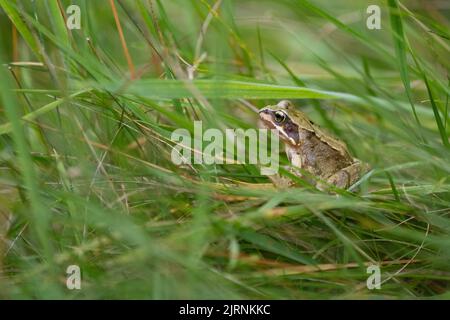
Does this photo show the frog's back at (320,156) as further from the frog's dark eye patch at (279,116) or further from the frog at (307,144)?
the frog's dark eye patch at (279,116)

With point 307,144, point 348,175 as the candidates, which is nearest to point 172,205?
point 348,175

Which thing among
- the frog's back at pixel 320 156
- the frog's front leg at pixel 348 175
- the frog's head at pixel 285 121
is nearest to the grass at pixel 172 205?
the frog's front leg at pixel 348 175

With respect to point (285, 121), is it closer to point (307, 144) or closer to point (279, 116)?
point (279, 116)

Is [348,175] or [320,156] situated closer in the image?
[348,175]

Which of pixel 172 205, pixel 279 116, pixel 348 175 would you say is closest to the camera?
pixel 172 205

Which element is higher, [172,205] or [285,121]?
[285,121]

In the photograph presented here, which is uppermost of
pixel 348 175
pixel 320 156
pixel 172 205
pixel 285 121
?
pixel 285 121

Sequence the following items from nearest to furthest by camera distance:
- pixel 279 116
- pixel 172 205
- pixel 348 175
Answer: pixel 172 205 < pixel 348 175 < pixel 279 116
